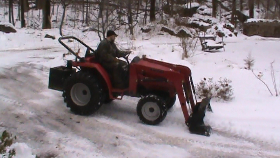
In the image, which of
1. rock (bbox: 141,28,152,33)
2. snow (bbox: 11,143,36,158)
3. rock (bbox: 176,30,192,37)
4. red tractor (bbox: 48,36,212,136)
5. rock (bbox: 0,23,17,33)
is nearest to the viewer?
snow (bbox: 11,143,36,158)

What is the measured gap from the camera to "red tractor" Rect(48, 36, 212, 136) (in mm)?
6152

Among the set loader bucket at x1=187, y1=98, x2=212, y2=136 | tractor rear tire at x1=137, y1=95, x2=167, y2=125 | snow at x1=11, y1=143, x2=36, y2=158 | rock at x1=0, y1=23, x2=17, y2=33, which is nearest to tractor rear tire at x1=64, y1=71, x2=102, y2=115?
tractor rear tire at x1=137, y1=95, x2=167, y2=125

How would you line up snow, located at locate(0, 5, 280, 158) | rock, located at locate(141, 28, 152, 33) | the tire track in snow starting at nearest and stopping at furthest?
1. snow, located at locate(0, 5, 280, 158)
2. the tire track in snow
3. rock, located at locate(141, 28, 152, 33)

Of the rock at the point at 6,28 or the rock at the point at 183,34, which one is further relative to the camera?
the rock at the point at 183,34

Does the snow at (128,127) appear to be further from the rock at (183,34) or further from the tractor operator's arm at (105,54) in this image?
the rock at (183,34)

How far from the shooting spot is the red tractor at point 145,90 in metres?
6.15

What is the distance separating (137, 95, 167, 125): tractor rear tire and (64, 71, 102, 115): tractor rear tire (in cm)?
84

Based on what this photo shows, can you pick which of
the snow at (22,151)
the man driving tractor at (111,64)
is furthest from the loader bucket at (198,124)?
the snow at (22,151)

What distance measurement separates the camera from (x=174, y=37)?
939 inches

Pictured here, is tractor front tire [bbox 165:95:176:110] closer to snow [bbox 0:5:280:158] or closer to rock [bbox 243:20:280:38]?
snow [bbox 0:5:280:158]

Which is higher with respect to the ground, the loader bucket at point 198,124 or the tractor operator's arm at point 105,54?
the tractor operator's arm at point 105,54

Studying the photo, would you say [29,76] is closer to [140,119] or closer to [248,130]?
[140,119]

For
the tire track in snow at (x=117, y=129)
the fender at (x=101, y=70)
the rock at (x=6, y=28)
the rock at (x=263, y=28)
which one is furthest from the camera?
the rock at (x=263, y=28)

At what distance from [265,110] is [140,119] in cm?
263
